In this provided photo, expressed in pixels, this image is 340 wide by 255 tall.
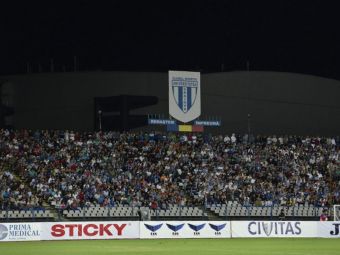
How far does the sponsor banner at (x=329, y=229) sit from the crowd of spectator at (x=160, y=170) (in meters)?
8.58

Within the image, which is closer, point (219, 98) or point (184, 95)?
point (184, 95)

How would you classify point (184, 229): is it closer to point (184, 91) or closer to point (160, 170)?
point (160, 170)

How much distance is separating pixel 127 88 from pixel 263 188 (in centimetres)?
1688

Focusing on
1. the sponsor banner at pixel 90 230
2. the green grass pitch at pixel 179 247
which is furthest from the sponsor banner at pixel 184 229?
the green grass pitch at pixel 179 247

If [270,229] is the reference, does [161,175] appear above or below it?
above

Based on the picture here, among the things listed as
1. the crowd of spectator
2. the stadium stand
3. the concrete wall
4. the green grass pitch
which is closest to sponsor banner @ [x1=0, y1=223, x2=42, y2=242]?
the green grass pitch

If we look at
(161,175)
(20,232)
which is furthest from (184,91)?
(20,232)

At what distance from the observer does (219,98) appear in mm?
68750

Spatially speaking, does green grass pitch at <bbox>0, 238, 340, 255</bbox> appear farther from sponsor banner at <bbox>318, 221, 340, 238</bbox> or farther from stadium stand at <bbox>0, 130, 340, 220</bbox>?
stadium stand at <bbox>0, 130, 340, 220</bbox>

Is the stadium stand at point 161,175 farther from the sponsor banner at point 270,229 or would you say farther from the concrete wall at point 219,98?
the sponsor banner at point 270,229

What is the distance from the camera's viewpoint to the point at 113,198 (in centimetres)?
5147

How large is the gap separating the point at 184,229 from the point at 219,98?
2554cm

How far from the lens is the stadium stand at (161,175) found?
165ft

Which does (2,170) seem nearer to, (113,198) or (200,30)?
(113,198)
